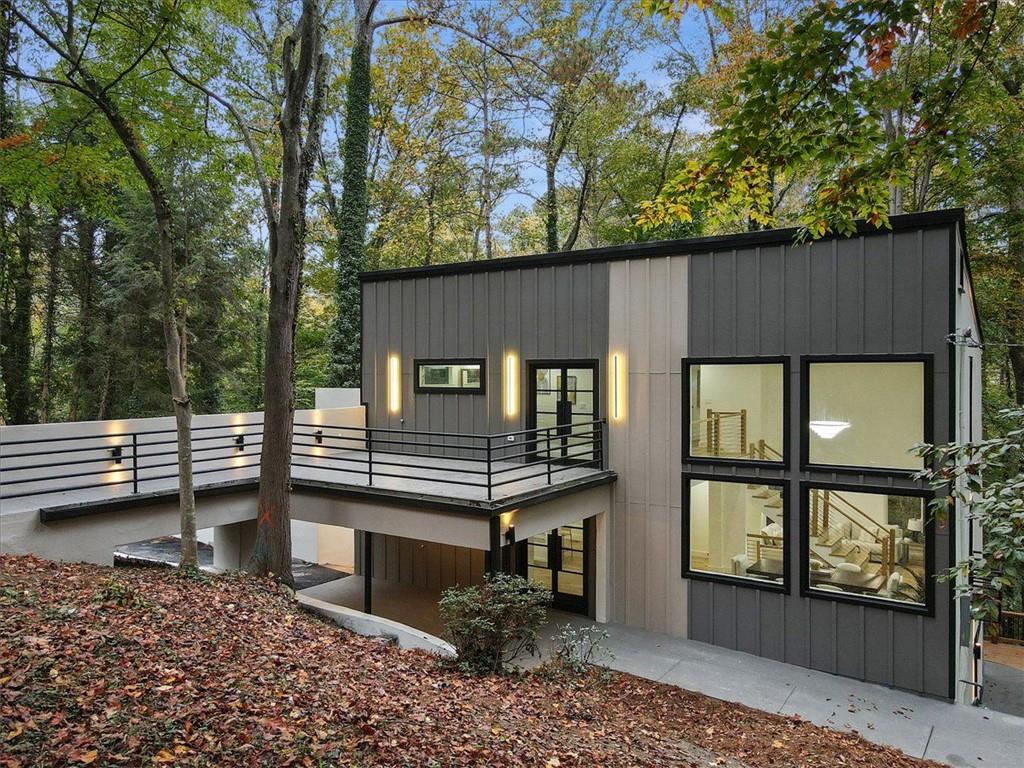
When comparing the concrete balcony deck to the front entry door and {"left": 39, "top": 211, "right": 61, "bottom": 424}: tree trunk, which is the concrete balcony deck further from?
{"left": 39, "top": 211, "right": 61, "bottom": 424}: tree trunk

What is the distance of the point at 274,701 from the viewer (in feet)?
11.8

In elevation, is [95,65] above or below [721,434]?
above

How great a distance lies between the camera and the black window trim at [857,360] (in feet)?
21.4

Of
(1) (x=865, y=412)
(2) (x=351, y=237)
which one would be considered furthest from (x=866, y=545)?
(2) (x=351, y=237)

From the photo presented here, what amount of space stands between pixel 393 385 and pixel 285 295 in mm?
3927

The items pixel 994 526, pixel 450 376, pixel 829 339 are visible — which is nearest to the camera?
pixel 994 526

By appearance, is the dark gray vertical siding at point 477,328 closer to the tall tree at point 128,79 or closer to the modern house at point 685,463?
the modern house at point 685,463

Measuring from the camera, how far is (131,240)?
52.1 ft

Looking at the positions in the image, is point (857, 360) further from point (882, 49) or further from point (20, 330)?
point (20, 330)

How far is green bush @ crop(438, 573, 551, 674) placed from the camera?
5637 mm

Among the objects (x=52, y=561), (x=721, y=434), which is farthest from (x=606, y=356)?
(x=52, y=561)

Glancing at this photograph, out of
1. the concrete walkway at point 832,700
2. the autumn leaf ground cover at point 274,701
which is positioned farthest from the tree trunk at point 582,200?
the autumn leaf ground cover at point 274,701

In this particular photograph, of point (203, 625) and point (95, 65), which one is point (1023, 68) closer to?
point (95, 65)

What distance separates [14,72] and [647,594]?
9600 millimetres
